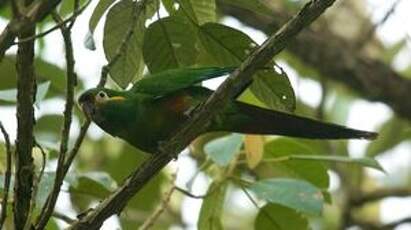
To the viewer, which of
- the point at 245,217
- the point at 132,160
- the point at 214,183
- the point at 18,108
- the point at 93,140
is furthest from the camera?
the point at 245,217

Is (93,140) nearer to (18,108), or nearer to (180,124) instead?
(180,124)

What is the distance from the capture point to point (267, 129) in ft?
6.07

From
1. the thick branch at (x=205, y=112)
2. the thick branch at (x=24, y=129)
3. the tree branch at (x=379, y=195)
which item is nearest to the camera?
the thick branch at (x=24, y=129)

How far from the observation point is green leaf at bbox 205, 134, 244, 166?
2158 mm

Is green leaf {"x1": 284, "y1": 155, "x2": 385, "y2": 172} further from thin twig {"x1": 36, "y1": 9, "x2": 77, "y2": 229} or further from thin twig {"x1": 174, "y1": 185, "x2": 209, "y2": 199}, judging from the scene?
thin twig {"x1": 36, "y1": 9, "x2": 77, "y2": 229}

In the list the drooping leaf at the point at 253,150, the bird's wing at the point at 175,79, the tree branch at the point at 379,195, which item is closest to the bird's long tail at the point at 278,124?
the bird's wing at the point at 175,79

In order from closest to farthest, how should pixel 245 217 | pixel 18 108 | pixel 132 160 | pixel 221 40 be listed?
pixel 18 108 → pixel 221 40 → pixel 132 160 → pixel 245 217

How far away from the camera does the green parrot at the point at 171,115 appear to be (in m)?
1.77

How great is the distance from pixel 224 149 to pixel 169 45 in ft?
1.72

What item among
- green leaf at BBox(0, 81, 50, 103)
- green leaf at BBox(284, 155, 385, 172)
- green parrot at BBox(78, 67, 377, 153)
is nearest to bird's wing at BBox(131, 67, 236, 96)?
green parrot at BBox(78, 67, 377, 153)

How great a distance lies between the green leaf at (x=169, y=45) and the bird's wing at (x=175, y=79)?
2cm

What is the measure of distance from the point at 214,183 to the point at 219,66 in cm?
58

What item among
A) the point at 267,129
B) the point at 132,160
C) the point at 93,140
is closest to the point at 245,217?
the point at 93,140

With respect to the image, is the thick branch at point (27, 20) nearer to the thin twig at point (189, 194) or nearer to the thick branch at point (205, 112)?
the thick branch at point (205, 112)
